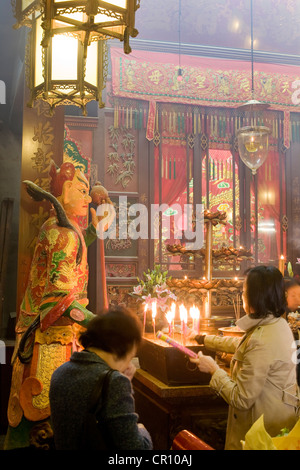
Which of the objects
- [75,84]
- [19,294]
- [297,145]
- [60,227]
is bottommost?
[19,294]

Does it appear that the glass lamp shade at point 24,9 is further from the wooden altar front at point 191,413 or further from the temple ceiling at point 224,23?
the temple ceiling at point 224,23

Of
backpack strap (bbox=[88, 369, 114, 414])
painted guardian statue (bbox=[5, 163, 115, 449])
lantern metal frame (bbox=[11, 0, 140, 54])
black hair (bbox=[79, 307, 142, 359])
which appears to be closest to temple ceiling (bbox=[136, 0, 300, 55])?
painted guardian statue (bbox=[5, 163, 115, 449])

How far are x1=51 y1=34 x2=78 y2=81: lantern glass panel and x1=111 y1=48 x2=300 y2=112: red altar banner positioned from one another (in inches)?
184

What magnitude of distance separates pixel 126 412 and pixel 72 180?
197 cm

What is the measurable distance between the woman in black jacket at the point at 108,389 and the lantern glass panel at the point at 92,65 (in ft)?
5.26

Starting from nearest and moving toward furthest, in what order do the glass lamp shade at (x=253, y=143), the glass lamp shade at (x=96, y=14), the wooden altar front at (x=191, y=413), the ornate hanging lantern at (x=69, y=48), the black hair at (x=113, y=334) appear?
the black hair at (x=113, y=334)
the glass lamp shade at (x=96, y=14)
the ornate hanging lantern at (x=69, y=48)
the wooden altar front at (x=191, y=413)
the glass lamp shade at (x=253, y=143)

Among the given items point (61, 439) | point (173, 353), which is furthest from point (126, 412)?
point (173, 353)

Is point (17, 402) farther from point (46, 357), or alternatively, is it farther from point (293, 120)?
point (293, 120)

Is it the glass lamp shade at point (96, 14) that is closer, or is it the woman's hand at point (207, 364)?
the glass lamp shade at point (96, 14)

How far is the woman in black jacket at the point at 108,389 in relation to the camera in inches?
55.2

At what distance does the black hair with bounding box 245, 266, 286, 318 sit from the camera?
2045 millimetres

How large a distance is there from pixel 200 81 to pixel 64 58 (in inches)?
208

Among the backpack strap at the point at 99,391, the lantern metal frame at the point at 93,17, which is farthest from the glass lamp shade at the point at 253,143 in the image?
the backpack strap at the point at 99,391
